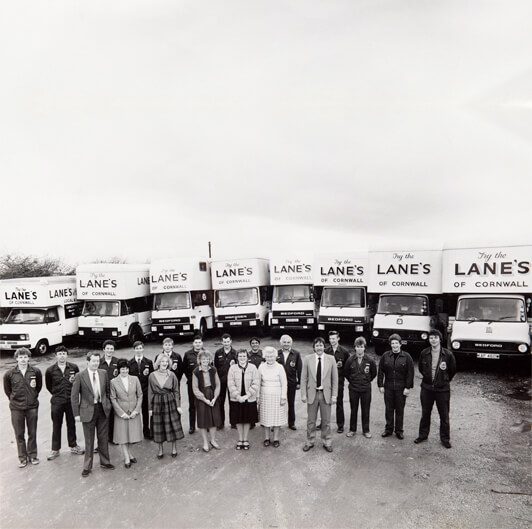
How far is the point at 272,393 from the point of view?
6391 millimetres

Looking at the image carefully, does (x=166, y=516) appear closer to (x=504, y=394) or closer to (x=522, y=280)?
(x=504, y=394)

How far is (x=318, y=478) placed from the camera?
549 centimetres

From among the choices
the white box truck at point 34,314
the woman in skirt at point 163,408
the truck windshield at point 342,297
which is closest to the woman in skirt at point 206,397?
the woman in skirt at point 163,408

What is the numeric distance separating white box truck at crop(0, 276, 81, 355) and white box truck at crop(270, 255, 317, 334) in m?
8.42

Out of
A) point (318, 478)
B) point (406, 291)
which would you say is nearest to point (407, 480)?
point (318, 478)

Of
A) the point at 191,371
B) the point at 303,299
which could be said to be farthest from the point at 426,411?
the point at 303,299

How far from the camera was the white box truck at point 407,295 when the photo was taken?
41.0 feet

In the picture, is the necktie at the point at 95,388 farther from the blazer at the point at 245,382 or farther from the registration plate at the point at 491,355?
the registration plate at the point at 491,355

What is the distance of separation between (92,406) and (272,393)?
261cm

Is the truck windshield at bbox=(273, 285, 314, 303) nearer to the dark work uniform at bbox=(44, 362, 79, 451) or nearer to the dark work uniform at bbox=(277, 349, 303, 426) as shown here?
the dark work uniform at bbox=(277, 349, 303, 426)

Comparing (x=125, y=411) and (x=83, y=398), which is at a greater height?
(x=83, y=398)

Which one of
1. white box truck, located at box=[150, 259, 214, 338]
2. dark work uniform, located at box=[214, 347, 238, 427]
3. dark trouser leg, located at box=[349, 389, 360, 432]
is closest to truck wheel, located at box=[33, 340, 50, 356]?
white box truck, located at box=[150, 259, 214, 338]

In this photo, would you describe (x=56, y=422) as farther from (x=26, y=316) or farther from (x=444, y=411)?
(x=26, y=316)

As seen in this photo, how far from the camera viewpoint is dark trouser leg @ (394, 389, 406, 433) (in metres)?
6.68
